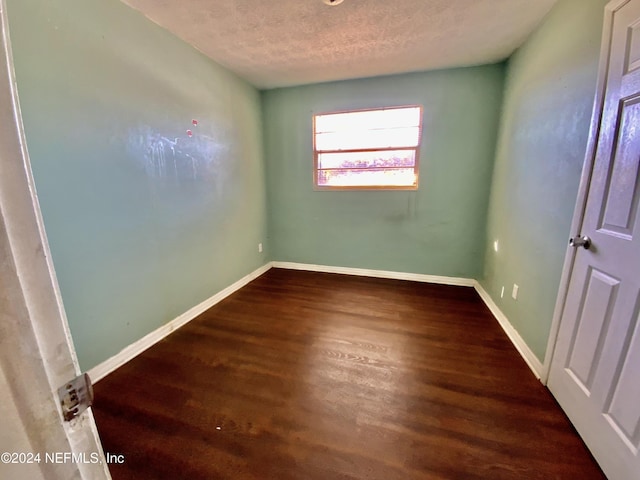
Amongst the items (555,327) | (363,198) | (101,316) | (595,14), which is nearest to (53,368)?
(101,316)

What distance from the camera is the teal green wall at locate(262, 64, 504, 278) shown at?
2.99m

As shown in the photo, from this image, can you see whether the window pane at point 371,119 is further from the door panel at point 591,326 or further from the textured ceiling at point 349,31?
the door panel at point 591,326

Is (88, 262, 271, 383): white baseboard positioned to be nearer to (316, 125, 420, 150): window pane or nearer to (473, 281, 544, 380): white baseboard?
(316, 125, 420, 150): window pane

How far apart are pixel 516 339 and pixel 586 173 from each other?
1355 millimetres

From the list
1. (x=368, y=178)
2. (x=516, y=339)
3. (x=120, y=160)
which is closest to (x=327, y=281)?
(x=368, y=178)

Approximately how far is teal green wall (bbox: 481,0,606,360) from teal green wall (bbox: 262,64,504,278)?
0.39m

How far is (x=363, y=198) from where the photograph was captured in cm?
349

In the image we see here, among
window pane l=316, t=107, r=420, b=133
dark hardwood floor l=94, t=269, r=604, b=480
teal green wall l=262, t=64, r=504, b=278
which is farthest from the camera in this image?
window pane l=316, t=107, r=420, b=133

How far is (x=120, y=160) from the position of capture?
73.1 inches

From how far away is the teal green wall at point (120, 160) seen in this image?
58.6 inches

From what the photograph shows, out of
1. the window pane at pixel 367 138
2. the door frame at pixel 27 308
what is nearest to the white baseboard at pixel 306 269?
the window pane at pixel 367 138

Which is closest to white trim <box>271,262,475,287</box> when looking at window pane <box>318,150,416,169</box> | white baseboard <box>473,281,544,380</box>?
white baseboard <box>473,281,544,380</box>

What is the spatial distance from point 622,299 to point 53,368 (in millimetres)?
1922

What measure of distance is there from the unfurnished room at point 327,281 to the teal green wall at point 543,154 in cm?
2
